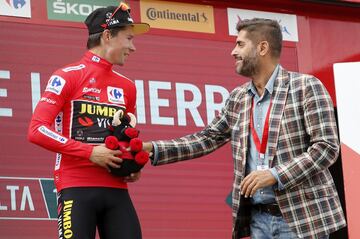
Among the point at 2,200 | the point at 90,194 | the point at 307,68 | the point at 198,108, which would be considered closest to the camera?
the point at 90,194

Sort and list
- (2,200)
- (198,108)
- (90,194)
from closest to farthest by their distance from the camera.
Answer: (90,194) < (2,200) < (198,108)

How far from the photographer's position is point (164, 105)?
636 centimetres

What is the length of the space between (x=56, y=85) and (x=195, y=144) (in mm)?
758

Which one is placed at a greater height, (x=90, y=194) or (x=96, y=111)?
(x=96, y=111)

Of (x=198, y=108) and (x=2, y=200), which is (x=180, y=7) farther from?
(x=2, y=200)

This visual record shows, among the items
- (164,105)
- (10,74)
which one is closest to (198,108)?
(164,105)

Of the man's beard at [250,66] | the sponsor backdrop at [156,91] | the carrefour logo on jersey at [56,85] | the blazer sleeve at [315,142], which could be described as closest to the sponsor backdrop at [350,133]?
the sponsor backdrop at [156,91]

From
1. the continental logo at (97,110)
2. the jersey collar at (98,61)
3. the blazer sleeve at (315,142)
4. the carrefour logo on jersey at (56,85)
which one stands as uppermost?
the jersey collar at (98,61)

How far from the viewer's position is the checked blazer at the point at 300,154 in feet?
14.1

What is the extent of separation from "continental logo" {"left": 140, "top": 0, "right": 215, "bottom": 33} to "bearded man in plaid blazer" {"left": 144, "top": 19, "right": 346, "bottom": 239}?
1.82 meters

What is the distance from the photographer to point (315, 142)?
4.35m

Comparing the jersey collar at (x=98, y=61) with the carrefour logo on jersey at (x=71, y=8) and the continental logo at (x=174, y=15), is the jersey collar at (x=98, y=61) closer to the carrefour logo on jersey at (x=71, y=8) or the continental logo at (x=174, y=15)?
the carrefour logo on jersey at (x=71, y=8)

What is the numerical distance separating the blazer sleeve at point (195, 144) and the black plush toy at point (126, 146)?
157 millimetres

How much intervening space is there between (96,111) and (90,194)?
42 cm
